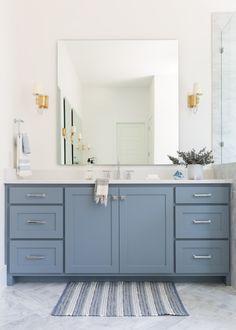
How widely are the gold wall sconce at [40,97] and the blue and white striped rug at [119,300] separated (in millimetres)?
1607

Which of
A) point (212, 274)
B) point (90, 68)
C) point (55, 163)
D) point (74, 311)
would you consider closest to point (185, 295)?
point (212, 274)

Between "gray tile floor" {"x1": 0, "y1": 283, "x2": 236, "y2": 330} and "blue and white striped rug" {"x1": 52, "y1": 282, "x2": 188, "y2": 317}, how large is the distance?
0.06m

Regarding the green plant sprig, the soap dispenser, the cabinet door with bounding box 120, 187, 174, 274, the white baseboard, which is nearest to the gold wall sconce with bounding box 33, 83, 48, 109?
the soap dispenser

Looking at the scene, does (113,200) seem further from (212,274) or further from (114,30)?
(114,30)

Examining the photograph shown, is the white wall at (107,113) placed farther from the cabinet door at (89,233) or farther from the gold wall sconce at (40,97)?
the cabinet door at (89,233)

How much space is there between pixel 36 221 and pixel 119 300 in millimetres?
884

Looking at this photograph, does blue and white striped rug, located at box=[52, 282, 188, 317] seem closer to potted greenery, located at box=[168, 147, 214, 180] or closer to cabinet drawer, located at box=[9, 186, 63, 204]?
cabinet drawer, located at box=[9, 186, 63, 204]

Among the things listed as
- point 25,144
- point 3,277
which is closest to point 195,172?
point 25,144

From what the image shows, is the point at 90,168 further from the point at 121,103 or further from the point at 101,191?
the point at 121,103

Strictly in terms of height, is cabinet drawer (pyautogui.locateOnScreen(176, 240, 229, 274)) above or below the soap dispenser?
below

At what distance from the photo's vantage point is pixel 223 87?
3000 millimetres

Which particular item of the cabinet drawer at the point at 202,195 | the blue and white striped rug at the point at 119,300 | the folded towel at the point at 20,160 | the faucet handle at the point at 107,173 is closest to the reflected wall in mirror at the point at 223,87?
the cabinet drawer at the point at 202,195

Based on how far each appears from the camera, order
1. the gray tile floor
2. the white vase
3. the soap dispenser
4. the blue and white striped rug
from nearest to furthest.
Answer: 1. the gray tile floor
2. the blue and white striped rug
3. the white vase
4. the soap dispenser

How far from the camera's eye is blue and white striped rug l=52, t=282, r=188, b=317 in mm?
2045
